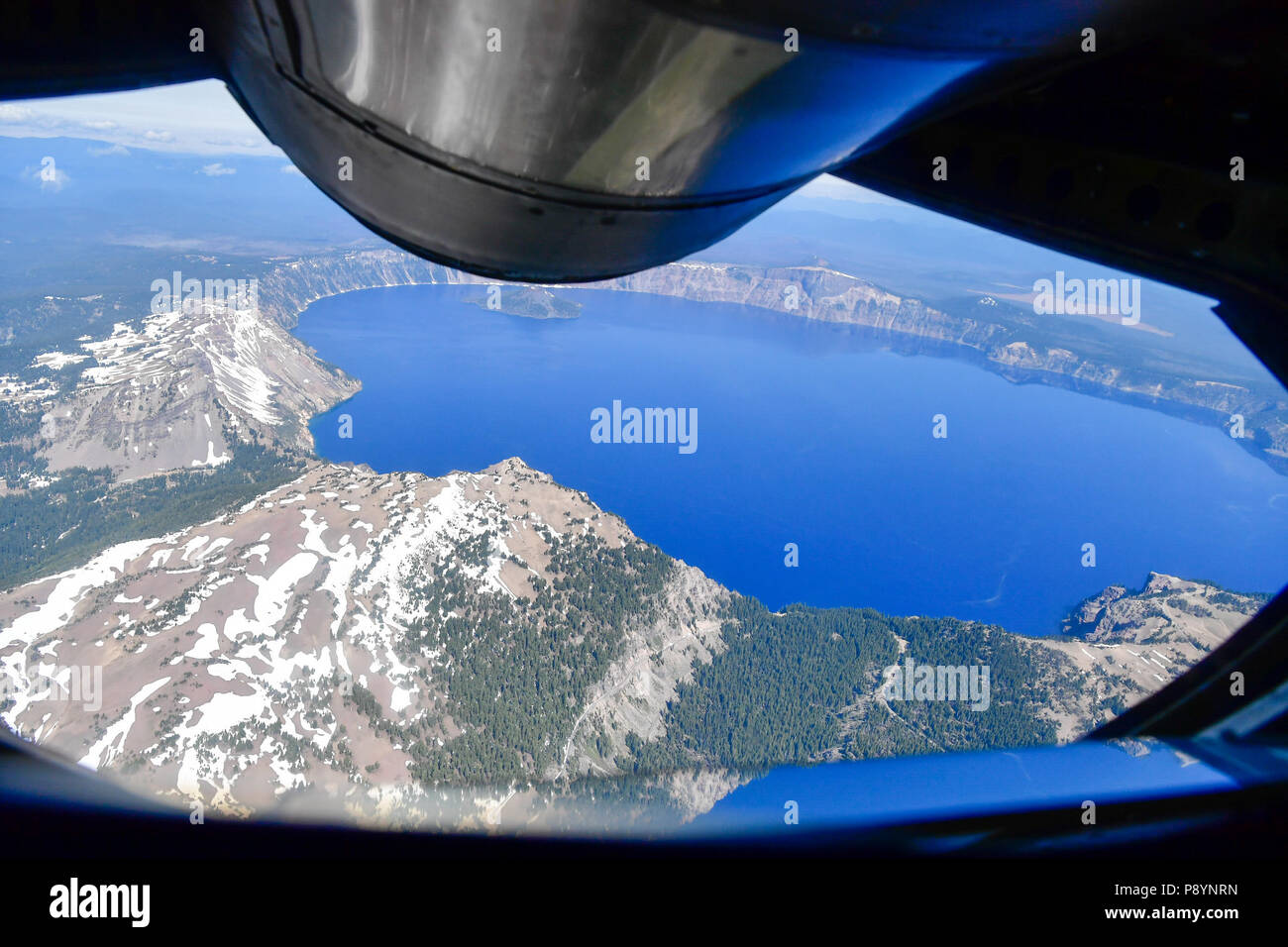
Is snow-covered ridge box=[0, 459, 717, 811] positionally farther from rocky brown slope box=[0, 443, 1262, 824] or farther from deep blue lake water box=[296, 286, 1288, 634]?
deep blue lake water box=[296, 286, 1288, 634]

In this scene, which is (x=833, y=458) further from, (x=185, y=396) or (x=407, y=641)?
(x=185, y=396)

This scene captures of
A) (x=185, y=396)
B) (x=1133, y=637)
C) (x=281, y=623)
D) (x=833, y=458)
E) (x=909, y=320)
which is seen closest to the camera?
(x=281, y=623)

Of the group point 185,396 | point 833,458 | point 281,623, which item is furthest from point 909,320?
point 281,623

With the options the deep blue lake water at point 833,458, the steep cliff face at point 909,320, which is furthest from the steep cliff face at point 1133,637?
the steep cliff face at point 909,320

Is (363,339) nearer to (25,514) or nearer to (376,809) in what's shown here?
(25,514)

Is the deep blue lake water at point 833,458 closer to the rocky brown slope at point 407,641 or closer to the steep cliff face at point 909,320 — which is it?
the steep cliff face at point 909,320

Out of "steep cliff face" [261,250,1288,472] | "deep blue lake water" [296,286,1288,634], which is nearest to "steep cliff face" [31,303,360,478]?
"deep blue lake water" [296,286,1288,634]
